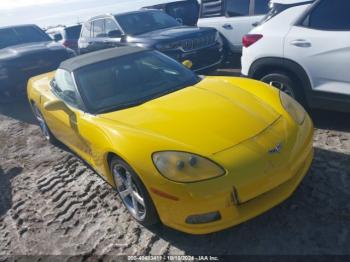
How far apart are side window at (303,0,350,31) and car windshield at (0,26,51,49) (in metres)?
7.63

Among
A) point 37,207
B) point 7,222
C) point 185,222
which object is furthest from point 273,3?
point 7,222

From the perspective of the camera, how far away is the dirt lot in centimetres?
295

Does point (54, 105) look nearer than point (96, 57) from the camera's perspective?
Yes

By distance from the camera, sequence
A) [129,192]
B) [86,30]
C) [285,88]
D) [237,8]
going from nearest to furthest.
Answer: [129,192]
[285,88]
[237,8]
[86,30]

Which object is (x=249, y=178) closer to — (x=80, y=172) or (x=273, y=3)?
(x=80, y=172)

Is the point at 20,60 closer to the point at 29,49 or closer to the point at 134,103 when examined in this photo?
the point at 29,49

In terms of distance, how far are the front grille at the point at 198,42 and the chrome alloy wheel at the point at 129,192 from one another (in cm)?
454

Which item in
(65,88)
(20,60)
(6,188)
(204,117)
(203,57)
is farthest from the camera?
(20,60)

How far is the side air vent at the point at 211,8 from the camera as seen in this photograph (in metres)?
8.61

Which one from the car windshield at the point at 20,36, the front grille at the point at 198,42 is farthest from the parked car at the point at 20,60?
the front grille at the point at 198,42

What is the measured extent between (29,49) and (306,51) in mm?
6621

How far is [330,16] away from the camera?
4.27m

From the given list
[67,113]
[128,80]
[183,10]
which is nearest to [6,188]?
[67,113]

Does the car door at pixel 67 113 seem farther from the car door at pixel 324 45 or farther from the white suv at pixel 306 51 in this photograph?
the car door at pixel 324 45
